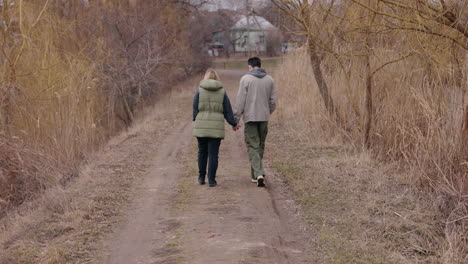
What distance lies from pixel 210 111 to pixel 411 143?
322 cm

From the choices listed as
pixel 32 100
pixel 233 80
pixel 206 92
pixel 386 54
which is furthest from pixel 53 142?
pixel 233 80

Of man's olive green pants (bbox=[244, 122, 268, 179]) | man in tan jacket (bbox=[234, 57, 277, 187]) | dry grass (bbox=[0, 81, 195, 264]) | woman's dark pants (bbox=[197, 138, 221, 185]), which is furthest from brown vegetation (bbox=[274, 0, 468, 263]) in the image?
dry grass (bbox=[0, 81, 195, 264])

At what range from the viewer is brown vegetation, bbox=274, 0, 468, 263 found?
7.09 m

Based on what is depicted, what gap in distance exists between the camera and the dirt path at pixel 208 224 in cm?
585

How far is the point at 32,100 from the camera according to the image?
37.6 feet

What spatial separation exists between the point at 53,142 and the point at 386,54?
6283 millimetres

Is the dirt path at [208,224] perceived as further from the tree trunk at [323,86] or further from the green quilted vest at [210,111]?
the tree trunk at [323,86]

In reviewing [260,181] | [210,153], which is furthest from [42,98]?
[260,181]

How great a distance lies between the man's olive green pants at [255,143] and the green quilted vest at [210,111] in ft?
1.48

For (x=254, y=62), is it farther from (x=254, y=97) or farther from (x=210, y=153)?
(x=210, y=153)

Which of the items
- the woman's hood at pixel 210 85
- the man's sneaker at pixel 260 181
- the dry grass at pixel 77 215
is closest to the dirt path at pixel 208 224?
the man's sneaker at pixel 260 181

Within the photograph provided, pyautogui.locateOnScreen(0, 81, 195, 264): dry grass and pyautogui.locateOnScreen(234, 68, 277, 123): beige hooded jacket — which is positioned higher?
pyautogui.locateOnScreen(234, 68, 277, 123): beige hooded jacket

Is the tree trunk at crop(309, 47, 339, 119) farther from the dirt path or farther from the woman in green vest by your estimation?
the woman in green vest

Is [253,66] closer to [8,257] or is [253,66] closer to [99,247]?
[99,247]
